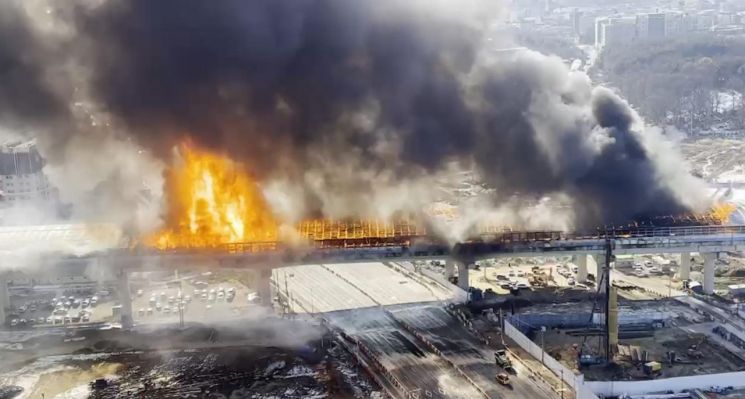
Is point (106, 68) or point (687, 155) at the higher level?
point (106, 68)

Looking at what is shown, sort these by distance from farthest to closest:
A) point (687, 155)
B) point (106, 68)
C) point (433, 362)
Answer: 1. point (687, 155)
2. point (106, 68)
3. point (433, 362)

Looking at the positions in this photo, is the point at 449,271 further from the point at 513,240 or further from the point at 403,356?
the point at 403,356

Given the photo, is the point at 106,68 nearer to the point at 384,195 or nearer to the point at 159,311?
the point at 159,311

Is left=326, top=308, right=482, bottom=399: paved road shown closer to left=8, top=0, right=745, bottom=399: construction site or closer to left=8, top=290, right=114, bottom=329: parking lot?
left=8, top=0, right=745, bottom=399: construction site

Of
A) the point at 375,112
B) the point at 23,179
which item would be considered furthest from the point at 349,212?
the point at 23,179

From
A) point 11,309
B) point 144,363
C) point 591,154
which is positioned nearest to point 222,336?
point 144,363

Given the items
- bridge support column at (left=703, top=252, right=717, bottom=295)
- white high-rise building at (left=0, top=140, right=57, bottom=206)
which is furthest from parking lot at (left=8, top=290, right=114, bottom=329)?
bridge support column at (left=703, top=252, right=717, bottom=295)
